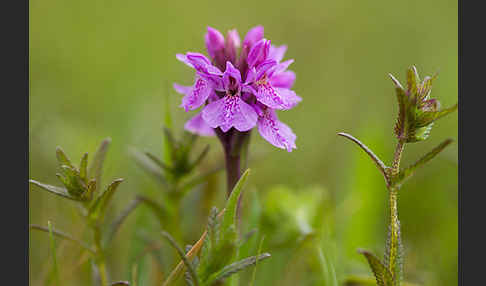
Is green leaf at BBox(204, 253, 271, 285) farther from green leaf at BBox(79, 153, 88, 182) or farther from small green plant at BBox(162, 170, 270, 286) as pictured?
green leaf at BBox(79, 153, 88, 182)

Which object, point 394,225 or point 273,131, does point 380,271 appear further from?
point 273,131

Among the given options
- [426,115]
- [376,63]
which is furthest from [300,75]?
[426,115]

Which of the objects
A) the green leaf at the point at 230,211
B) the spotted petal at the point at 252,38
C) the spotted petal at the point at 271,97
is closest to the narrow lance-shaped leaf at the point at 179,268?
the green leaf at the point at 230,211

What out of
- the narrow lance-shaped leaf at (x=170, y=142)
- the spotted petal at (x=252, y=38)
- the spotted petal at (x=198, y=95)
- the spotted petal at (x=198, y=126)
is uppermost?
the spotted petal at (x=252, y=38)

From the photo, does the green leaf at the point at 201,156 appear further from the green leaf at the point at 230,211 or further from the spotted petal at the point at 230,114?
the green leaf at the point at 230,211

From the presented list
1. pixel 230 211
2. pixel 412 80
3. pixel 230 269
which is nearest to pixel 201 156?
pixel 230 211

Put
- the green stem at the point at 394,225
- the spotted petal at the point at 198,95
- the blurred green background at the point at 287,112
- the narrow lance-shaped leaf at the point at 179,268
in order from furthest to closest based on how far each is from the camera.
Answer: the blurred green background at the point at 287,112
the spotted petal at the point at 198,95
the narrow lance-shaped leaf at the point at 179,268
the green stem at the point at 394,225

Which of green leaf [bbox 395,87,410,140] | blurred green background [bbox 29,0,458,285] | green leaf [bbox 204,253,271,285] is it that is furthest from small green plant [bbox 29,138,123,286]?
green leaf [bbox 395,87,410,140]
